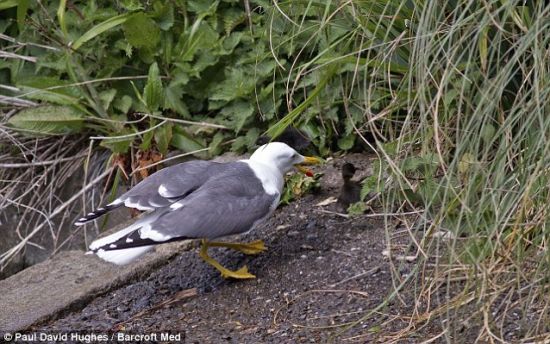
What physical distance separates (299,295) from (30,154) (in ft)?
7.24

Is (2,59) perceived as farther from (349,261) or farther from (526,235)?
(526,235)

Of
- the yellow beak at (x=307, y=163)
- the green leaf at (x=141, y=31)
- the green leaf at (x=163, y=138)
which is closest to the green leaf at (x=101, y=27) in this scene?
the green leaf at (x=141, y=31)

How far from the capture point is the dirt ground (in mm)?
3059

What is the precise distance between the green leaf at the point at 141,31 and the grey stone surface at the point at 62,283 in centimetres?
116

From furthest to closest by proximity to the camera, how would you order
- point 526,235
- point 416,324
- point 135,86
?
1. point 135,86
2. point 416,324
3. point 526,235

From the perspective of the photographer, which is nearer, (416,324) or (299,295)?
(416,324)

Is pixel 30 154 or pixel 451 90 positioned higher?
pixel 451 90

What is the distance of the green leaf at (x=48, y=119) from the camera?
15.4 feet

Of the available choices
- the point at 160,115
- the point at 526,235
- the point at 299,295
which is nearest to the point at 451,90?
the point at 526,235

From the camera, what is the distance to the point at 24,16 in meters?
4.52

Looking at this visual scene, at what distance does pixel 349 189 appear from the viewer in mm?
3926

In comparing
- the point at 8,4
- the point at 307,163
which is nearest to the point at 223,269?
the point at 307,163

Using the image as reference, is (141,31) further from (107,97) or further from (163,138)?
(163,138)

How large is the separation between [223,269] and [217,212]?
9.5 inches
